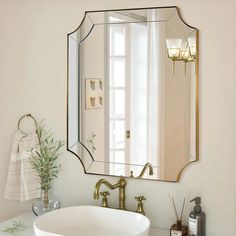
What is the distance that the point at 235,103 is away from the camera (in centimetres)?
196

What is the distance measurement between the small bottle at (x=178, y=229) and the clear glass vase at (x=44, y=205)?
0.69 metres

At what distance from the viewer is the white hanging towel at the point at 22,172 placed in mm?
2381

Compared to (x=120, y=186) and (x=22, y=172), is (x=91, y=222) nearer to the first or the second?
(x=120, y=186)

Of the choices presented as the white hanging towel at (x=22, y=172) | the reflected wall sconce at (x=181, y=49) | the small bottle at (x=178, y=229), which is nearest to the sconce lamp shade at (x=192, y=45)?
the reflected wall sconce at (x=181, y=49)

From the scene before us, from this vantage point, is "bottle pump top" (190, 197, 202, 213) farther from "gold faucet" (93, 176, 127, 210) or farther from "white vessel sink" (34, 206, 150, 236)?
"gold faucet" (93, 176, 127, 210)

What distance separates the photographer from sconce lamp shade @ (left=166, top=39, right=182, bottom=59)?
2.05 metres

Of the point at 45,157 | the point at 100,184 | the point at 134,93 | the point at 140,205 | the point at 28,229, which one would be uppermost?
the point at 134,93

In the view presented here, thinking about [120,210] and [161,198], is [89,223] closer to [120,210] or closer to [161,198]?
[120,210]

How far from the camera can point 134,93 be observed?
217 cm

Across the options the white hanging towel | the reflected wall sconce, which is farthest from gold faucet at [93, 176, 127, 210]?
the reflected wall sconce

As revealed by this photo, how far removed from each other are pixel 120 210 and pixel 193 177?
0.39 meters

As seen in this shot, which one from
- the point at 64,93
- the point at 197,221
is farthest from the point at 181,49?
the point at 197,221

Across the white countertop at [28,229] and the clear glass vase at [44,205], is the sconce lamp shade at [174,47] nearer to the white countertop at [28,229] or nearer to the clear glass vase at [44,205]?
the white countertop at [28,229]

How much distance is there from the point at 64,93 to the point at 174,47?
2.18ft
